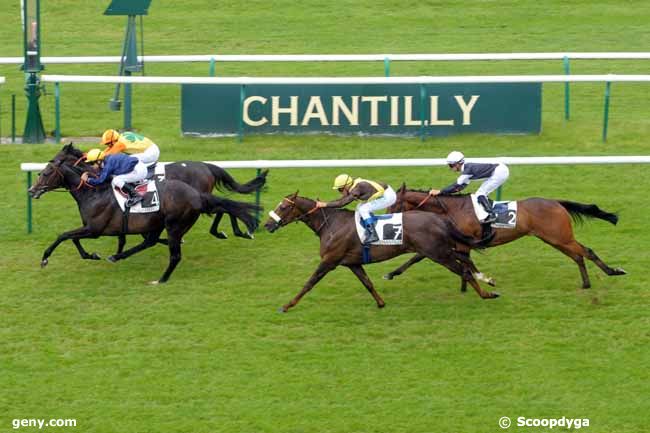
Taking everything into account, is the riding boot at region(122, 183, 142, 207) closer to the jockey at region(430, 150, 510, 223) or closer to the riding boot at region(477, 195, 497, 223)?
the jockey at region(430, 150, 510, 223)

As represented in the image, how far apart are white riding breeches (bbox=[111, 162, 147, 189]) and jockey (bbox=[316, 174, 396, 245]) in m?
1.99

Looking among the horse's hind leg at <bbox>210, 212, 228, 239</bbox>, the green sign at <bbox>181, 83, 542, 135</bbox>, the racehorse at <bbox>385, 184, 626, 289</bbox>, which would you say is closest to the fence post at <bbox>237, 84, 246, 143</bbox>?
the green sign at <bbox>181, 83, 542, 135</bbox>

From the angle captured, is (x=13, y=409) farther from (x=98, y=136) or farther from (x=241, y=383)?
(x=98, y=136)

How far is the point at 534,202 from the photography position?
41.9 feet

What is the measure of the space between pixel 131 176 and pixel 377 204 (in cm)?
257

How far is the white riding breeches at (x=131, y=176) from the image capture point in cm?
1327

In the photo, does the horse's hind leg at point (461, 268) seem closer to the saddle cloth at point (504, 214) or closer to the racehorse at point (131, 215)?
the saddle cloth at point (504, 214)

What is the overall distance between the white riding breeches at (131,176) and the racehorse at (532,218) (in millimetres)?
2477

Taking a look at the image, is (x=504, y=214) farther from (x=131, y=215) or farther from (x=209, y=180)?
(x=131, y=215)

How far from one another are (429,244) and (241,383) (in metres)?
2.33

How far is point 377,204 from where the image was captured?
488 inches

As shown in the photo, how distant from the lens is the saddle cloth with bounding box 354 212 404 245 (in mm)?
12141

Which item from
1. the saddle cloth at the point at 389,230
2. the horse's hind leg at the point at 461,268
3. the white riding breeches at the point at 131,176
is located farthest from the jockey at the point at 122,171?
the horse's hind leg at the point at 461,268

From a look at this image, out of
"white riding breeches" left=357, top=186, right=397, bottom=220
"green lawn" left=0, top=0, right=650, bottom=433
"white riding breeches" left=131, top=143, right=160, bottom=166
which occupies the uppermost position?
"white riding breeches" left=131, top=143, right=160, bottom=166
